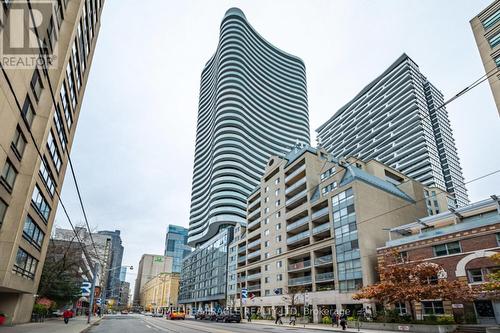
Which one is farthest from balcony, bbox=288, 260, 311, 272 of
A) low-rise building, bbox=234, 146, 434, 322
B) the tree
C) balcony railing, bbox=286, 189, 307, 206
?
the tree

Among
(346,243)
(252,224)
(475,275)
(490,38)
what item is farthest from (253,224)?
(490,38)

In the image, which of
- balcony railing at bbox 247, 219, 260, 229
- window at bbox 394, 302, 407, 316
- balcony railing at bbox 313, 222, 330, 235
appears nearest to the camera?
window at bbox 394, 302, 407, 316

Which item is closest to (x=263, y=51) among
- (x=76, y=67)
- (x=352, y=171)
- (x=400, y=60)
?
(x=400, y=60)

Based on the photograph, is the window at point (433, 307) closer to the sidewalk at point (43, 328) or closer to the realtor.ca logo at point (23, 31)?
the sidewalk at point (43, 328)

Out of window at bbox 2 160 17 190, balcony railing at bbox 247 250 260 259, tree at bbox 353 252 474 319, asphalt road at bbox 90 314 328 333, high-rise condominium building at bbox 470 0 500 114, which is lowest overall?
asphalt road at bbox 90 314 328 333

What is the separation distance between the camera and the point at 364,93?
15725 centimetres

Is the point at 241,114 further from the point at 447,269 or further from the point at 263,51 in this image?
the point at 447,269

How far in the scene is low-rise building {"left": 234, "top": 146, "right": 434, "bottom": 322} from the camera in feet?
145

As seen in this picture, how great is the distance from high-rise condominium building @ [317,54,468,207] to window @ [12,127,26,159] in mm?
111670

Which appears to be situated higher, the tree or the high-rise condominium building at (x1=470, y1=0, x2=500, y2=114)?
the high-rise condominium building at (x1=470, y1=0, x2=500, y2=114)

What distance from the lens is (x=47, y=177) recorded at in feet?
97.7

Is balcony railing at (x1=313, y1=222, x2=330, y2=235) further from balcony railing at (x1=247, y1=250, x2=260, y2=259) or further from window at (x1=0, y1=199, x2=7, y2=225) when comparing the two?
window at (x1=0, y1=199, x2=7, y2=225)

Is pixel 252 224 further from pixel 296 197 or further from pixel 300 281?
pixel 300 281

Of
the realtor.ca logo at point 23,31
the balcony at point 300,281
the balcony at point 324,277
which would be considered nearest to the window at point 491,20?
the balcony at point 324,277
